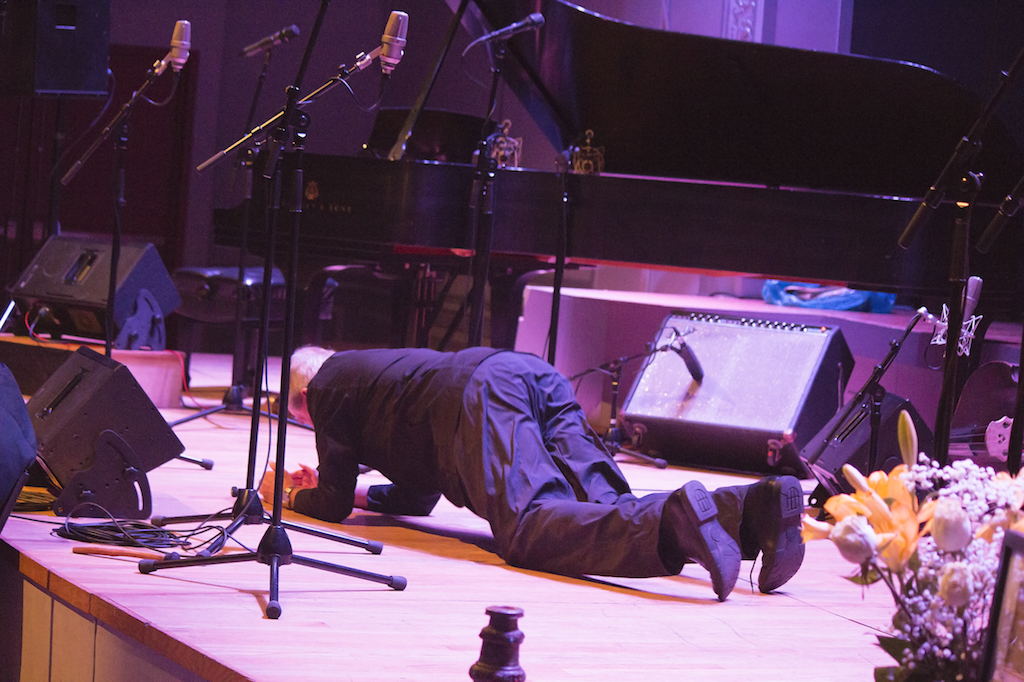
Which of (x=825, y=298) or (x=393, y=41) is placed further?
(x=825, y=298)

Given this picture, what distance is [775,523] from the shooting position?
2.65 meters

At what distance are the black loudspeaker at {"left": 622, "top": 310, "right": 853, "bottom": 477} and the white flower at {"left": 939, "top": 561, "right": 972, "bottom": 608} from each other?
3.47 m

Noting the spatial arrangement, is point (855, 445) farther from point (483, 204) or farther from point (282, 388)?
point (282, 388)

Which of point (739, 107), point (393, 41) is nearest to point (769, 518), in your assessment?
point (393, 41)

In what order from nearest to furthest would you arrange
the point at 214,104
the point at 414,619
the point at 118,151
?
the point at 414,619, the point at 118,151, the point at 214,104

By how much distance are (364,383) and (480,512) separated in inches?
20.9

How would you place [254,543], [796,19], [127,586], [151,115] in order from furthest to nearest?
[151,115] < [796,19] < [254,543] < [127,586]

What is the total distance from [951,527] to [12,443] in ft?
7.11

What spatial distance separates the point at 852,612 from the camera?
2824mm

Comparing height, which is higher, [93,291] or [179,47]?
[179,47]

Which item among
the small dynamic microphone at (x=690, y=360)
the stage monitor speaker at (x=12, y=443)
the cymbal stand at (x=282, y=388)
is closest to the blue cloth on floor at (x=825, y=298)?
the small dynamic microphone at (x=690, y=360)

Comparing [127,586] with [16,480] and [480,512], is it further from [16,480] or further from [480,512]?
[480,512]

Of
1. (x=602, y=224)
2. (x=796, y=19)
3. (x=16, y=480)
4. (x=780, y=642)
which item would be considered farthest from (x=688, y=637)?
(x=796, y=19)

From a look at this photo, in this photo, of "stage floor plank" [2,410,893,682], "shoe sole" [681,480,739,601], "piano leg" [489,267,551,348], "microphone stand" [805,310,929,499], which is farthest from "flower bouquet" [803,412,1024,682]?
"piano leg" [489,267,551,348]
